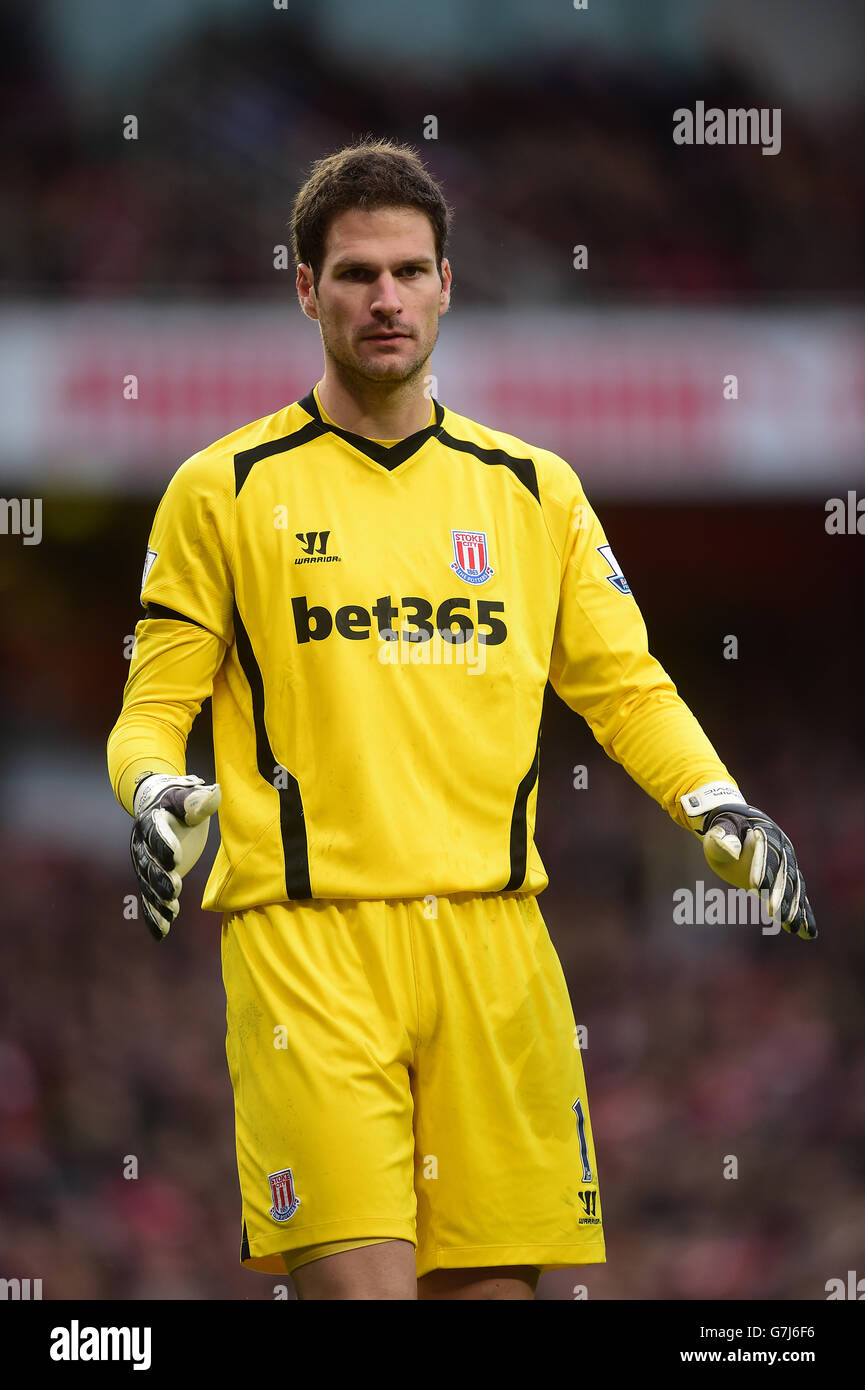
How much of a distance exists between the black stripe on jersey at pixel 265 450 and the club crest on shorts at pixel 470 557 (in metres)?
0.31

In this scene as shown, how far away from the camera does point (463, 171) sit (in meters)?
8.00

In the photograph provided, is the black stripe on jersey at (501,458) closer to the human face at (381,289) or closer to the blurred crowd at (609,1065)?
the human face at (381,289)

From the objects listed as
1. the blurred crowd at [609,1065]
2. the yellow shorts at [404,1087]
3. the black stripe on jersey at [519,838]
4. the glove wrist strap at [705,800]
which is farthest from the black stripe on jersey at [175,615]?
the blurred crowd at [609,1065]

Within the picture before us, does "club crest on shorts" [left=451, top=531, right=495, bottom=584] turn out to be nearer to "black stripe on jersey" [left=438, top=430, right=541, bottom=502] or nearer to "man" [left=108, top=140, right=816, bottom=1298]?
"man" [left=108, top=140, right=816, bottom=1298]

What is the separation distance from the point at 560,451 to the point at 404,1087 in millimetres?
4440

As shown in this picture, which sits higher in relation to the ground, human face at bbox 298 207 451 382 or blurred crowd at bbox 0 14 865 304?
blurred crowd at bbox 0 14 865 304

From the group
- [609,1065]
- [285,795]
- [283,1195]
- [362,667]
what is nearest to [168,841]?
[285,795]

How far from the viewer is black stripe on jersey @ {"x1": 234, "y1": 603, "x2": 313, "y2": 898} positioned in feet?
9.21

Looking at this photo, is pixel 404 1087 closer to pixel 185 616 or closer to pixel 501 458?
pixel 185 616

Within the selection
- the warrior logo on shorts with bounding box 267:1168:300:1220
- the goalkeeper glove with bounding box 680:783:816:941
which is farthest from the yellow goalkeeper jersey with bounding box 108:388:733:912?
the warrior logo on shorts with bounding box 267:1168:300:1220

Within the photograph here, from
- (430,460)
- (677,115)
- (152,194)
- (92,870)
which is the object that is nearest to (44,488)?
(152,194)

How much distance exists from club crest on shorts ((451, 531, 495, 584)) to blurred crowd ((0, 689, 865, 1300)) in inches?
148

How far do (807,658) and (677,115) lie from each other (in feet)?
8.93

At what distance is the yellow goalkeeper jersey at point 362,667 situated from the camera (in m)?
2.84
